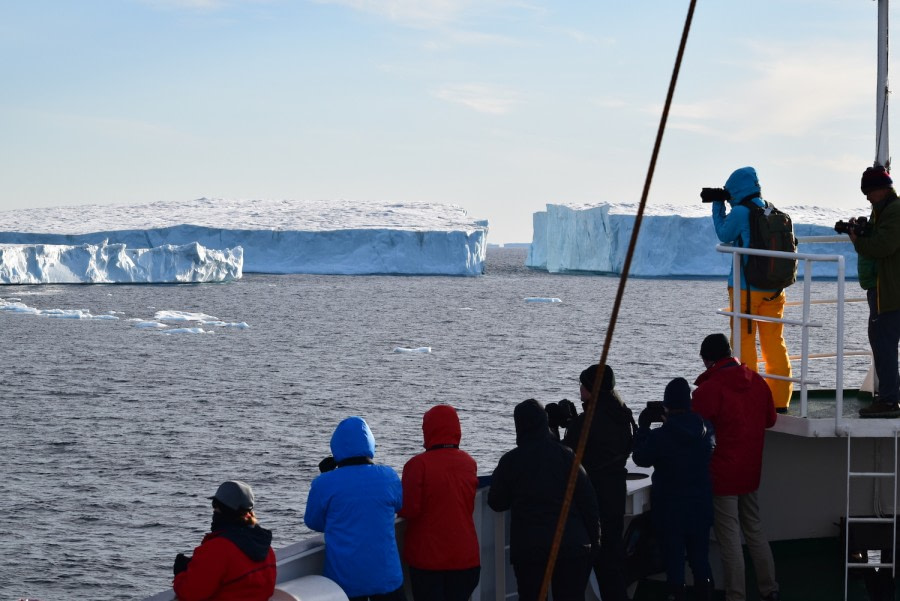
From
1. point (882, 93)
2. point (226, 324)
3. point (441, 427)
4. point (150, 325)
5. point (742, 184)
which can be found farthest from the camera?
point (226, 324)

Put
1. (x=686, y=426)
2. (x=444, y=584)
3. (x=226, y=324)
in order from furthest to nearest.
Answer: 1. (x=226, y=324)
2. (x=686, y=426)
3. (x=444, y=584)

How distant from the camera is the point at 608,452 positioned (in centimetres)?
446

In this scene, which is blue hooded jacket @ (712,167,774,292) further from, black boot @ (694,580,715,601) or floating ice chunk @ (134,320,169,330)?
floating ice chunk @ (134,320,169,330)

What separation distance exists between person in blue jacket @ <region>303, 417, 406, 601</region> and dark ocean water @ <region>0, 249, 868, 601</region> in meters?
8.78

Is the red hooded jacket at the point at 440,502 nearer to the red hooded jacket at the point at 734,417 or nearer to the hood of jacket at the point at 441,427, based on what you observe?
the hood of jacket at the point at 441,427

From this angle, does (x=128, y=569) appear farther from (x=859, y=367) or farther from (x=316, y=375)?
(x=859, y=367)

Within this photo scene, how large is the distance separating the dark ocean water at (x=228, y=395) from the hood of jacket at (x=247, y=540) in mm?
9192

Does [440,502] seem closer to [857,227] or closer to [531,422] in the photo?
[531,422]

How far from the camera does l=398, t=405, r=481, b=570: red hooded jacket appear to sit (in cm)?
393

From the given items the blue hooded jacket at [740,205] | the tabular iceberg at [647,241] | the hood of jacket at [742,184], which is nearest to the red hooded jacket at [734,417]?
the blue hooded jacket at [740,205]

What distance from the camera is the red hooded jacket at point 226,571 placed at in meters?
3.19

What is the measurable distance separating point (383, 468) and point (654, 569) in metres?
2.08

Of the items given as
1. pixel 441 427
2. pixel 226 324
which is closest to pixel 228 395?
pixel 226 324

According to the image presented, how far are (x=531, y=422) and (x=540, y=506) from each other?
320 millimetres
